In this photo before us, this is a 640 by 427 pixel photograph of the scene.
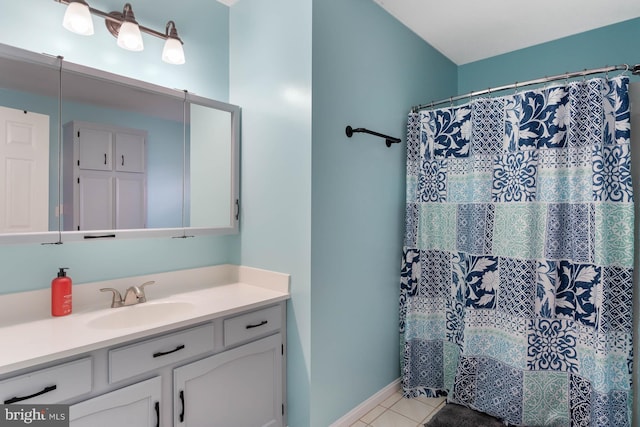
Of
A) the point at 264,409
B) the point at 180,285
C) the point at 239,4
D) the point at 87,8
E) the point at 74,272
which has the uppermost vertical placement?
the point at 239,4

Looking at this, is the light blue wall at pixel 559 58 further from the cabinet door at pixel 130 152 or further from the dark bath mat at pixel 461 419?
the cabinet door at pixel 130 152

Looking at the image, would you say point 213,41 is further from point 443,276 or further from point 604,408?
point 604,408

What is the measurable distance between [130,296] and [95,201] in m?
0.49

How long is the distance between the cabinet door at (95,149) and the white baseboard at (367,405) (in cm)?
180

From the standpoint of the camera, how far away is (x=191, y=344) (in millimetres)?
1433

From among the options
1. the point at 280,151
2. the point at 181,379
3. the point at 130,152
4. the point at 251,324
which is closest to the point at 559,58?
the point at 280,151

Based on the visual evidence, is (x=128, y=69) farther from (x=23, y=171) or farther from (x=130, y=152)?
(x=23, y=171)

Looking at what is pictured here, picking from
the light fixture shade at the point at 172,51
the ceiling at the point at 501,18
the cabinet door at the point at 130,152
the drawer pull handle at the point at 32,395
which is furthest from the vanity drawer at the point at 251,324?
the ceiling at the point at 501,18

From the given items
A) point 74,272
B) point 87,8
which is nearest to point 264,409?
point 74,272

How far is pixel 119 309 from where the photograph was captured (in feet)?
5.18

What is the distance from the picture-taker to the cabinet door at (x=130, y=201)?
5.29 ft

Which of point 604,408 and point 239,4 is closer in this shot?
point 604,408

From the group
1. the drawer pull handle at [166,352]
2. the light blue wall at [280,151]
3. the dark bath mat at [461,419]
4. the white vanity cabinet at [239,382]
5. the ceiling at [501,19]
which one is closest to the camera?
the drawer pull handle at [166,352]

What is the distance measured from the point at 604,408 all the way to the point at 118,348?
2174 mm
